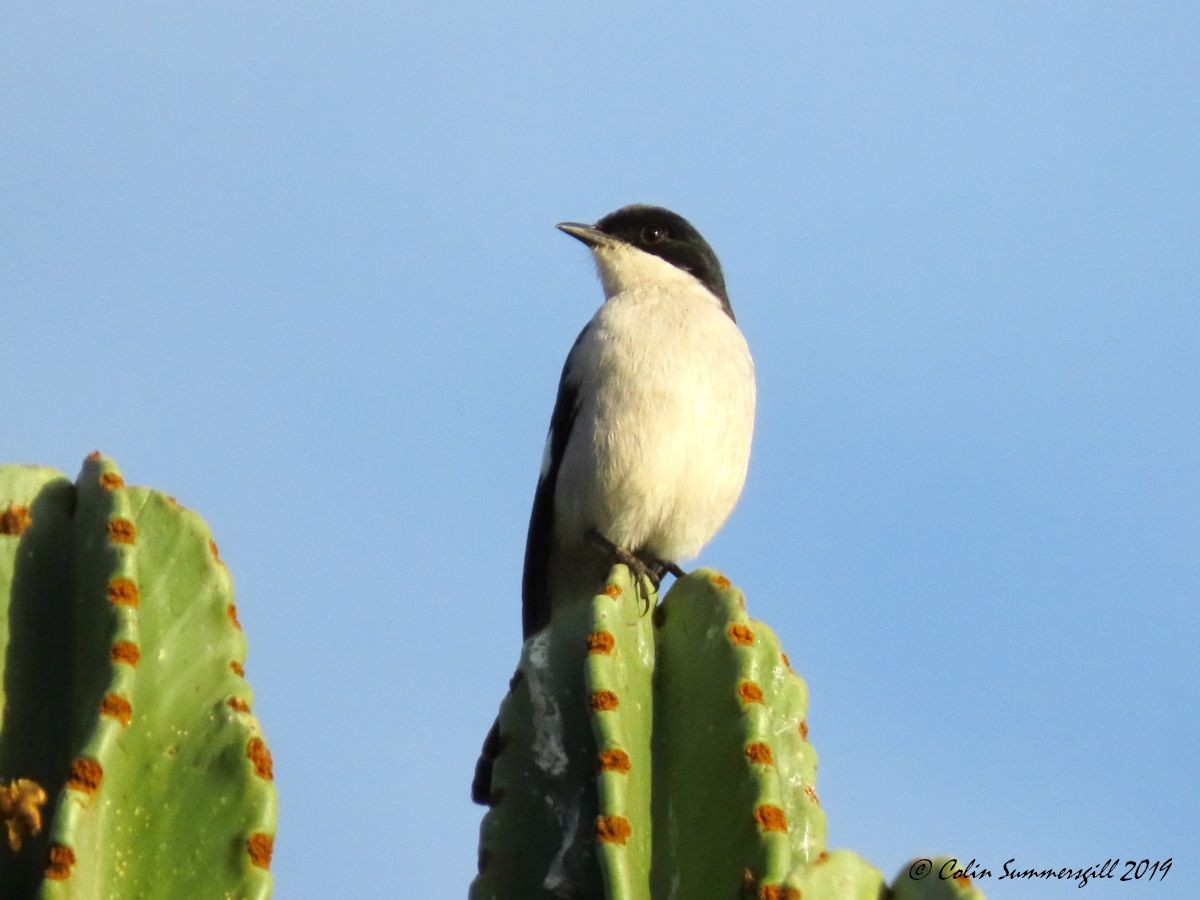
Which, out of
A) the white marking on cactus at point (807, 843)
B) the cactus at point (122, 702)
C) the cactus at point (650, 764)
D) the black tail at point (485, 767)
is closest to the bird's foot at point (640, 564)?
the black tail at point (485, 767)

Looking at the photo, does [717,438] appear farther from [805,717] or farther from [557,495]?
[805,717]

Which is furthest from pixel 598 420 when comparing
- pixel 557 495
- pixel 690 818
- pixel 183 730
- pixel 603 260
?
pixel 183 730

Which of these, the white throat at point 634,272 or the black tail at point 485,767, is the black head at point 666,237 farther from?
the black tail at point 485,767

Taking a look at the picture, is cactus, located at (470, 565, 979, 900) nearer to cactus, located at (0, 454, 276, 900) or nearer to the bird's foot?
cactus, located at (0, 454, 276, 900)

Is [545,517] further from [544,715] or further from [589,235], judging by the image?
[544,715]

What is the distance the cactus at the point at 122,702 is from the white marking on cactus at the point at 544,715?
930 millimetres

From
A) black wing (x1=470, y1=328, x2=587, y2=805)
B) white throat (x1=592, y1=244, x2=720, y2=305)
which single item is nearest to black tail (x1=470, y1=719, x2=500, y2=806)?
black wing (x1=470, y1=328, x2=587, y2=805)

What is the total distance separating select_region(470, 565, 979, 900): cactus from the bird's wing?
133 inches

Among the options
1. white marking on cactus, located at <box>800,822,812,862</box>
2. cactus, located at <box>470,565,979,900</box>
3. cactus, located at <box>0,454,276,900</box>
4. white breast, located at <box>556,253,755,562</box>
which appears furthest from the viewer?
white breast, located at <box>556,253,755,562</box>

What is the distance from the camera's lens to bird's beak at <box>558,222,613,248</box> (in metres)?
10.2

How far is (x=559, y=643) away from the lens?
522 cm

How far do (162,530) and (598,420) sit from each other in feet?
13.2

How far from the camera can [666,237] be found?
10250 millimetres

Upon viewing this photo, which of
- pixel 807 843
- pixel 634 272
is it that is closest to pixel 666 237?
pixel 634 272
